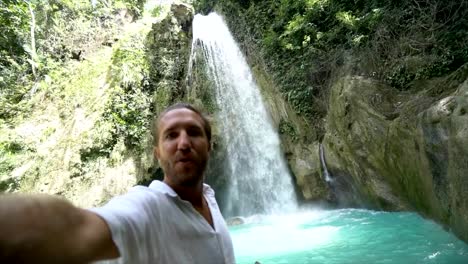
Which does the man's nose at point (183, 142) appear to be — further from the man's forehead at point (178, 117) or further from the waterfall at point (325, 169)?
the waterfall at point (325, 169)

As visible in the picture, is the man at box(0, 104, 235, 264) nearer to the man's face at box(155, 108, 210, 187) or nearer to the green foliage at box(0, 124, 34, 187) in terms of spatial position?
the man's face at box(155, 108, 210, 187)

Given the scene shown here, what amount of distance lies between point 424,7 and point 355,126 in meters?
3.47

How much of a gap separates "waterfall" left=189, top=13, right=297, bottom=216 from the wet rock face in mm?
2417

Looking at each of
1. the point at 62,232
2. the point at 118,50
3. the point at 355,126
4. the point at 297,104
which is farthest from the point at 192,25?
the point at 62,232

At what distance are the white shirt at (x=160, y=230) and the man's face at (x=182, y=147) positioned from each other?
3.5 inches

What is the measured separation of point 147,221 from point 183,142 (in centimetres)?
39

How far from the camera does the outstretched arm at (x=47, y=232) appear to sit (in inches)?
22.1

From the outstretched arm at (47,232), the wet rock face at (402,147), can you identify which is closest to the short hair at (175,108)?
the outstretched arm at (47,232)

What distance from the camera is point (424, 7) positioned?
8.38 metres

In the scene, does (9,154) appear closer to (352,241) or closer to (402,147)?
(352,241)

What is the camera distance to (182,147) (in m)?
1.25

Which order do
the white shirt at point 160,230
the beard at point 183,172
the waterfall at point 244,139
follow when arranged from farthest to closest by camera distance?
the waterfall at point 244,139
the beard at point 183,172
the white shirt at point 160,230

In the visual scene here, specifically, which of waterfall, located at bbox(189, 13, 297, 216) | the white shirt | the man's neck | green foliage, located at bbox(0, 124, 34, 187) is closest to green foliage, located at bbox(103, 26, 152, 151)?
waterfall, located at bbox(189, 13, 297, 216)

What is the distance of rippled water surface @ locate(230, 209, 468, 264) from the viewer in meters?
5.21
